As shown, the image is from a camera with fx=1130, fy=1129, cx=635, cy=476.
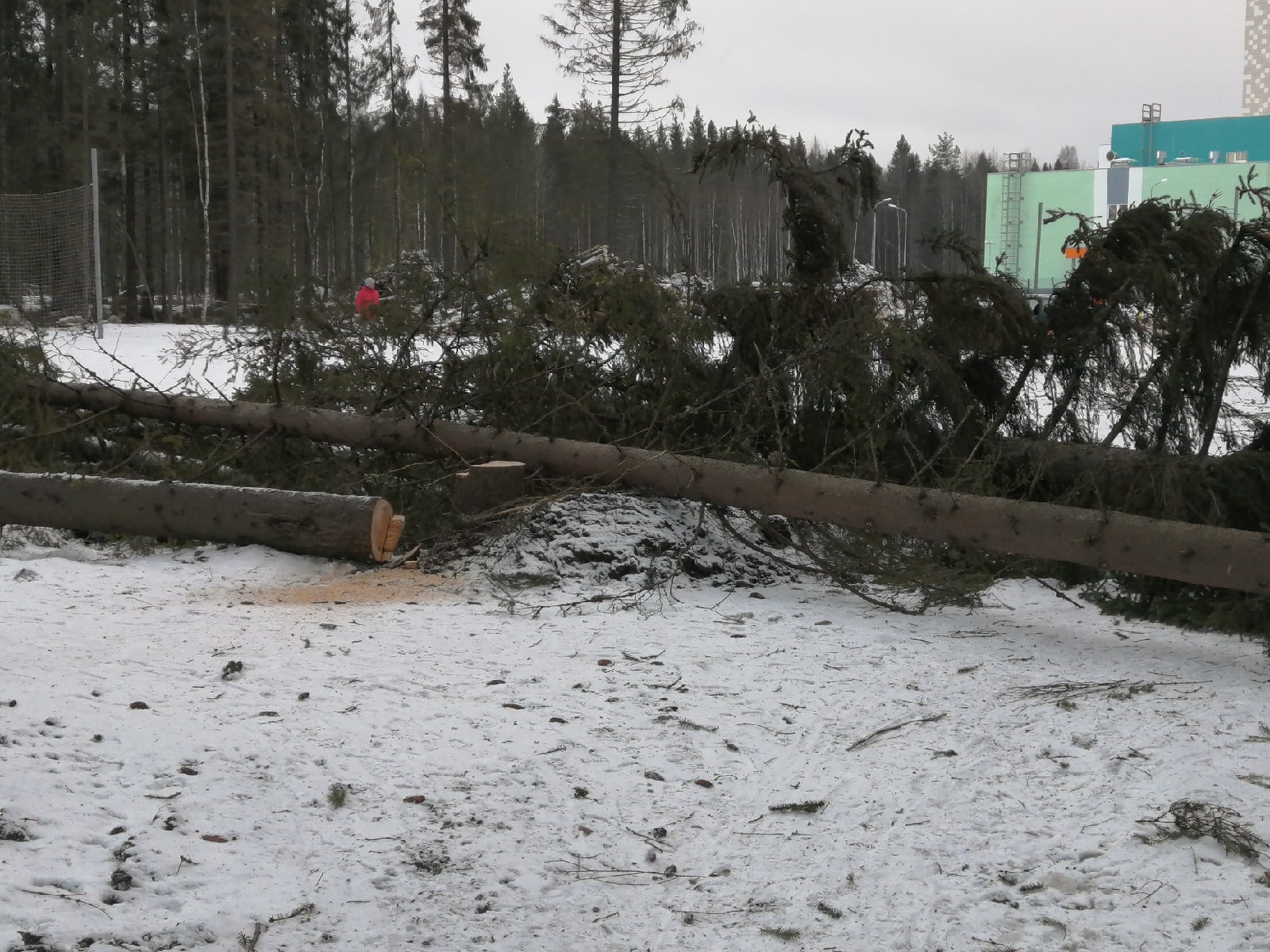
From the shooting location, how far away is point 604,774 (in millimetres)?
3734

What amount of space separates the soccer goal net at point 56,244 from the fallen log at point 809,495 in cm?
1465

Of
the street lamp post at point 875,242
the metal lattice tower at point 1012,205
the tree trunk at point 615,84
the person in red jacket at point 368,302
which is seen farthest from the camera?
the metal lattice tower at point 1012,205

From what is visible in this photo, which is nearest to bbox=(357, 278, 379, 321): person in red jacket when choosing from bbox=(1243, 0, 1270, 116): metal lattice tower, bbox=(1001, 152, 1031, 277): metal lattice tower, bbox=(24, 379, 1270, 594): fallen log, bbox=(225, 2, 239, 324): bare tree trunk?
bbox=(24, 379, 1270, 594): fallen log

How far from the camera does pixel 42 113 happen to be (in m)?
32.7

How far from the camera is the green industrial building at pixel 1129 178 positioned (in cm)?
4669

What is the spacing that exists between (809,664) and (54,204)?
23312 mm

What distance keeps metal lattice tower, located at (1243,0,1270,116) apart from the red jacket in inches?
3332

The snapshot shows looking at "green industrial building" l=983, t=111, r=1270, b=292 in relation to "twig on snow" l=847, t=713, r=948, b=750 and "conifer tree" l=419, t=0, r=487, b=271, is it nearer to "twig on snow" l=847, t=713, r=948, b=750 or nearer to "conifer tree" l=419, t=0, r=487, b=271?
"conifer tree" l=419, t=0, r=487, b=271

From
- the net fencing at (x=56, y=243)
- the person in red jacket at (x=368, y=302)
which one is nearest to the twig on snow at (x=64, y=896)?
the person in red jacket at (x=368, y=302)

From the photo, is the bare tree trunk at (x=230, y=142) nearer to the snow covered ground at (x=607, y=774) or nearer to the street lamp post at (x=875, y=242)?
the street lamp post at (x=875, y=242)

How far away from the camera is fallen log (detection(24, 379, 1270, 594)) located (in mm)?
5105

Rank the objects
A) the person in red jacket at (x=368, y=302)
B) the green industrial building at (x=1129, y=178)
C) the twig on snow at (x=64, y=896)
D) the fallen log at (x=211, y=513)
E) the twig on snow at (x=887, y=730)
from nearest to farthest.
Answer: the twig on snow at (x=64, y=896)
the twig on snow at (x=887, y=730)
the fallen log at (x=211, y=513)
the person in red jacket at (x=368, y=302)
the green industrial building at (x=1129, y=178)

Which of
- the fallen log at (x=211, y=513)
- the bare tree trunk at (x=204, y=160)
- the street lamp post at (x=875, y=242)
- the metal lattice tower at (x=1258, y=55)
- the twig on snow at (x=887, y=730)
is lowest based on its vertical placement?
the twig on snow at (x=887, y=730)

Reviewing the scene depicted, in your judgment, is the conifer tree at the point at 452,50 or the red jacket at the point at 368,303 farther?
the conifer tree at the point at 452,50
